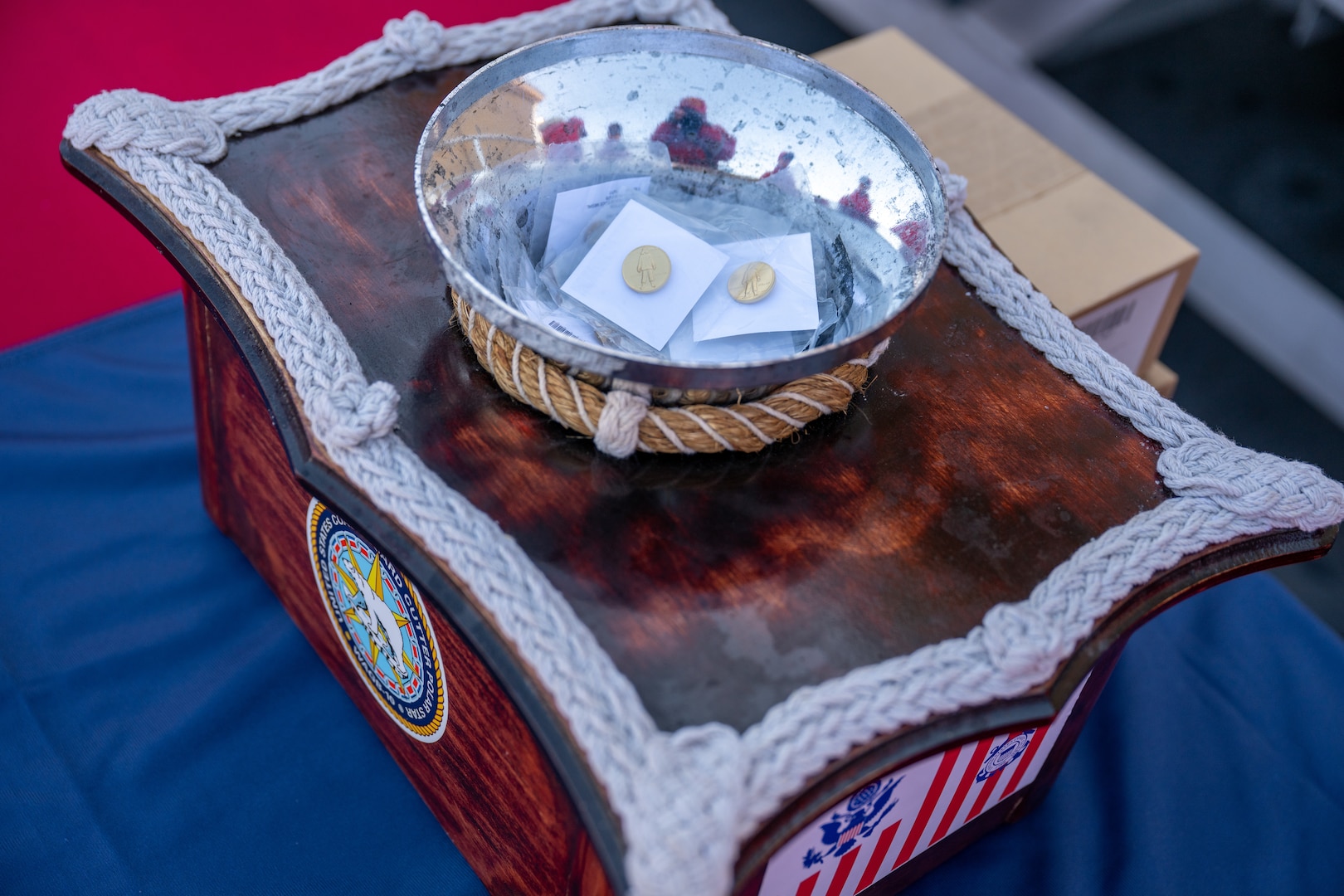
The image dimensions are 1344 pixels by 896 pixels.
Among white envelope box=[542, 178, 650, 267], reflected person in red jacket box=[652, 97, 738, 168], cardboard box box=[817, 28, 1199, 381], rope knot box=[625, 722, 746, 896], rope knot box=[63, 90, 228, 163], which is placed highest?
rope knot box=[63, 90, 228, 163]

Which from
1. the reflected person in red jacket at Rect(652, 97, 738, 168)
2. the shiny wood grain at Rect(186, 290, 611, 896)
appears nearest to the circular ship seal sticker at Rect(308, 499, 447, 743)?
the shiny wood grain at Rect(186, 290, 611, 896)

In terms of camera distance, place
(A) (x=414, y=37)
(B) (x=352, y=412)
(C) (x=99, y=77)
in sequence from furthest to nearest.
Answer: (C) (x=99, y=77) → (A) (x=414, y=37) → (B) (x=352, y=412)

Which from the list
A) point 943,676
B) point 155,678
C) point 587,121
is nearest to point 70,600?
point 155,678

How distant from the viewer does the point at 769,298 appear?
81cm

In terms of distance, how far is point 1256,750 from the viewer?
1.11m

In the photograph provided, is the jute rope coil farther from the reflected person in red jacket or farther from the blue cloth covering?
the blue cloth covering

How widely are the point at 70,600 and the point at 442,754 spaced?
0.46m

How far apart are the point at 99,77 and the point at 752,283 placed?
1.24 metres

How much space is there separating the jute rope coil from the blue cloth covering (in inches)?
18.3

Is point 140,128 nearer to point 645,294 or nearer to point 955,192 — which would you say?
point 645,294

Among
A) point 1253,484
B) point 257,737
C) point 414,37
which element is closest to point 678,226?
point 414,37

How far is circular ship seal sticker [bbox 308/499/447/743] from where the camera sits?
829 mm

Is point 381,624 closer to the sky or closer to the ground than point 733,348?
closer to the ground

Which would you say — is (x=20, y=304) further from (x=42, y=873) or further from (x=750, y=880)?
(x=750, y=880)
